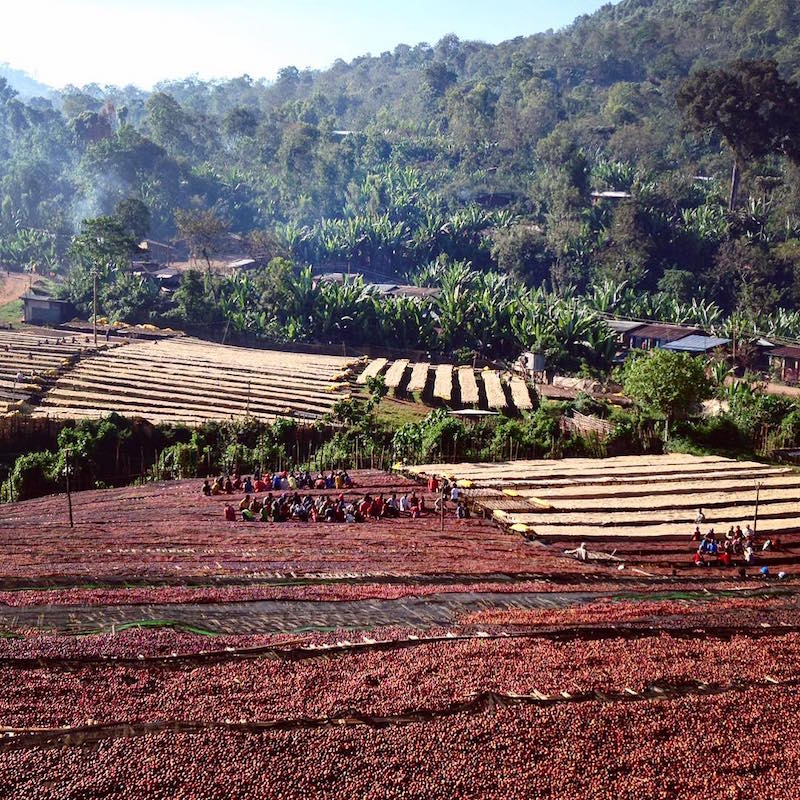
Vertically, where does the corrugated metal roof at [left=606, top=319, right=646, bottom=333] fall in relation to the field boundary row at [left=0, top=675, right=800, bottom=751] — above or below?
above

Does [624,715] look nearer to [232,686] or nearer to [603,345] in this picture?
[232,686]

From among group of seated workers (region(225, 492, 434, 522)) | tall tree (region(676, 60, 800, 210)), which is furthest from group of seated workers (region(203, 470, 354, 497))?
tall tree (region(676, 60, 800, 210))

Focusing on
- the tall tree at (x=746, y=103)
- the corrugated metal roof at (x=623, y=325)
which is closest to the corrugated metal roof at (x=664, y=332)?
the corrugated metal roof at (x=623, y=325)

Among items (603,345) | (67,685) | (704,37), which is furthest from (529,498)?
(704,37)

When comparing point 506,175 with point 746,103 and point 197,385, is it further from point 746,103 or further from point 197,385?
point 197,385

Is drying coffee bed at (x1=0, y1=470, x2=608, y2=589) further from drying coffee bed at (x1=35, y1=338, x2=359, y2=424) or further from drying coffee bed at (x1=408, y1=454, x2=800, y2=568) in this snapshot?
drying coffee bed at (x1=35, y1=338, x2=359, y2=424)

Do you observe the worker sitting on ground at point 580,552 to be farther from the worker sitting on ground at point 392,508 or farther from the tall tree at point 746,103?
the tall tree at point 746,103
